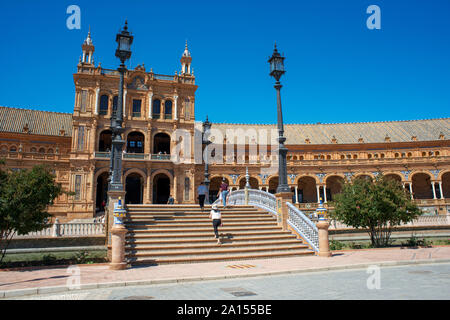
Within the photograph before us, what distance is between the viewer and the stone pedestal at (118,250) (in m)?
9.79

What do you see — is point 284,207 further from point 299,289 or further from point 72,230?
point 72,230

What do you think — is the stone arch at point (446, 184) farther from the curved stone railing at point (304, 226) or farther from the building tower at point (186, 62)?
the curved stone railing at point (304, 226)

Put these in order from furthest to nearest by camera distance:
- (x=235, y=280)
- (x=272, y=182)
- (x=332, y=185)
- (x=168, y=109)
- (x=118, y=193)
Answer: (x=272, y=182)
(x=332, y=185)
(x=168, y=109)
(x=118, y=193)
(x=235, y=280)

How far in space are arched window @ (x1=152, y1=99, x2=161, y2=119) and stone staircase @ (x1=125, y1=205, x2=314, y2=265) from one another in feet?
79.5

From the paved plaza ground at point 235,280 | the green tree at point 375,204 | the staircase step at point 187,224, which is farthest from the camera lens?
the green tree at point 375,204

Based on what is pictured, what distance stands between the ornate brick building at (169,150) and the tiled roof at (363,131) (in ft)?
0.91

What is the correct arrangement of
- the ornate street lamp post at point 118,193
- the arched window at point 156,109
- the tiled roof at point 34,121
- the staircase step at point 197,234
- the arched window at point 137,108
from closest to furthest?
the ornate street lamp post at point 118,193 < the staircase step at point 197,234 < the arched window at point 137,108 < the arched window at point 156,109 < the tiled roof at point 34,121

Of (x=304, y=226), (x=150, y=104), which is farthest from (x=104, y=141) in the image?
(x=304, y=226)

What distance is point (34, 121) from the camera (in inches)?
1667

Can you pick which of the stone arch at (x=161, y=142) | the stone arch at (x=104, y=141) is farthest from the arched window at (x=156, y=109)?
the stone arch at (x=104, y=141)

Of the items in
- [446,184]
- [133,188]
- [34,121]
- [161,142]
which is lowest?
[133,188]

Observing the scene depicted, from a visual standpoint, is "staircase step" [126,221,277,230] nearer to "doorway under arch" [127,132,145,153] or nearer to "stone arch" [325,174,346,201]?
"doorway under arch" [127,132,145,153]

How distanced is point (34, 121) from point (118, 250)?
39.8 meters
